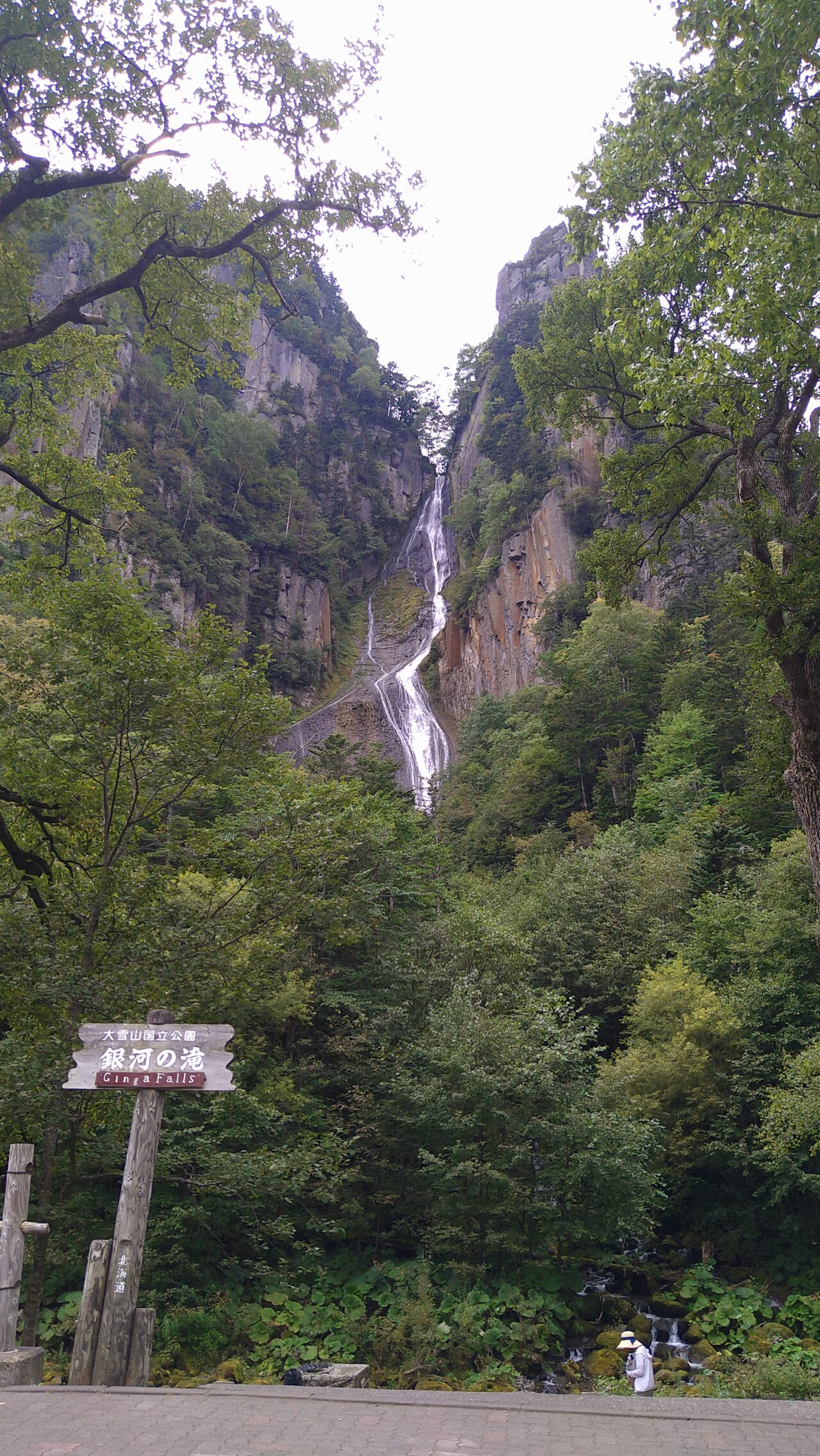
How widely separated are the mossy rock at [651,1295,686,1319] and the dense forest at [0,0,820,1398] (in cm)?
18

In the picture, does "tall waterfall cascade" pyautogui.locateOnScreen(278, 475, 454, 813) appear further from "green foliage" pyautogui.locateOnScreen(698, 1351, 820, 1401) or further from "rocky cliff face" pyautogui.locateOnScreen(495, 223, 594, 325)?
"green foliage" pyautogui.locateOnScreen(698, 1351, 820, 1401)

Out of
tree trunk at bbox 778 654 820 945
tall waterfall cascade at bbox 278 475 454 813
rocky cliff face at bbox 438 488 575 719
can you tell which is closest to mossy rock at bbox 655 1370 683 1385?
tree trunk at bbox 778 654 820 945

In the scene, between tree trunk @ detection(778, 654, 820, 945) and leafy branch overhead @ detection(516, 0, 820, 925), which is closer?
leafy branch overhead @ detection(516, 0, 820, 925)

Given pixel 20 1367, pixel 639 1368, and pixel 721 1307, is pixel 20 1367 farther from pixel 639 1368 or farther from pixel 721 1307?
pixel 721 1307

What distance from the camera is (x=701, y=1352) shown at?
11250 millimetres

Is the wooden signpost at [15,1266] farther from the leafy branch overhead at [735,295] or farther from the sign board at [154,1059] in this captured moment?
the leafy branch overhead at [735,295]

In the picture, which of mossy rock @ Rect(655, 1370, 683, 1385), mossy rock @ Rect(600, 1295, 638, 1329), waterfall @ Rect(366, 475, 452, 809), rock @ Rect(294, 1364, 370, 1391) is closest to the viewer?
rock @ Rect(294, 1364, 370, 1391)

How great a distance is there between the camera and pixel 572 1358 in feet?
36.3

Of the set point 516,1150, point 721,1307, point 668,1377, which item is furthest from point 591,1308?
point 516,1150

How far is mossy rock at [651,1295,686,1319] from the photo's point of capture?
40.9ft

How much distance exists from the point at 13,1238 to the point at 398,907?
12.3m

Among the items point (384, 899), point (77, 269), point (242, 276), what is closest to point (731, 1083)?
point (384, 899)

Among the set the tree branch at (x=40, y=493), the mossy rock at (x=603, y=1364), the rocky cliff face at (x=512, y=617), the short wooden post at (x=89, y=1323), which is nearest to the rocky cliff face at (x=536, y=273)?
the rocky cliff face at (x=512, y=617)

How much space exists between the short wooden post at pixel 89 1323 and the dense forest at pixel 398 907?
64.0 inches
